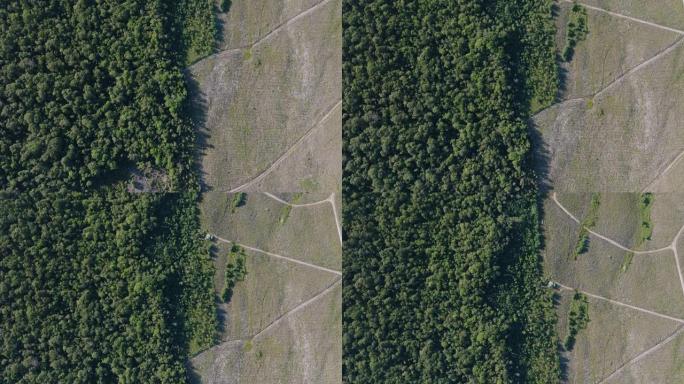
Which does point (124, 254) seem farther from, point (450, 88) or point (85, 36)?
point (450, 88)

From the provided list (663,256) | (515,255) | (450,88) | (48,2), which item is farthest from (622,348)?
(48,2)

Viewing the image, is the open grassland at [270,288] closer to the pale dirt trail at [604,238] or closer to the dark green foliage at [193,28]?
the dark green foliage at [193,28]

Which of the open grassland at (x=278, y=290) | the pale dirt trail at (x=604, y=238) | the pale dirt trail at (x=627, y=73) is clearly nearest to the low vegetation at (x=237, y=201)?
the open grassland at (x=278, y=290)

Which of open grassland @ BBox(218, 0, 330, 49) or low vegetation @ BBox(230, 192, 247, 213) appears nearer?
low vegetation @ BBox(230, 192, 247, 213)

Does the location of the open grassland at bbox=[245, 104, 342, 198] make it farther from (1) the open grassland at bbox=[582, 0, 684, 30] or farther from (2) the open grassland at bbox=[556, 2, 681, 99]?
(1) the open grassland at bbox=[582, 0, 684, 30]

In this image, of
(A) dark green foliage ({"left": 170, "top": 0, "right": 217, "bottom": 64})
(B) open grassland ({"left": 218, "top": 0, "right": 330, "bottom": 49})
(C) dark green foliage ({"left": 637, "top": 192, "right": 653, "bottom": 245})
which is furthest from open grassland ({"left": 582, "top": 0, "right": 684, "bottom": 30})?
(A) dark green foliage ({"left": 170, "top": 0, "right": 217, "bottom": 64})
